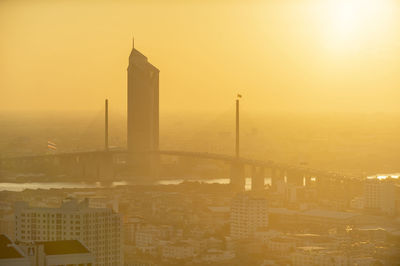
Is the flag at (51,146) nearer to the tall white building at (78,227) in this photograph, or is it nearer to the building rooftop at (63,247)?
the tall white building at (78,227)

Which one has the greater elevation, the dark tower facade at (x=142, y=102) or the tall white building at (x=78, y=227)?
the dark tower facade at (x=142, y=102)

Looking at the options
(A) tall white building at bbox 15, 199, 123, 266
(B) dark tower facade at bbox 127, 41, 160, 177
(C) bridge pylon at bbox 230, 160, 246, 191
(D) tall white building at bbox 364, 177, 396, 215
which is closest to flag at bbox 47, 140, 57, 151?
(B) dark tower facade at bbox 127, 41, 160, 177

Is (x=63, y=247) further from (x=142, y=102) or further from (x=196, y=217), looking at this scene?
(x=142, y=102)

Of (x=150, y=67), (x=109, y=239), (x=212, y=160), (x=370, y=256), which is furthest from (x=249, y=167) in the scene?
(x=109, y=239)

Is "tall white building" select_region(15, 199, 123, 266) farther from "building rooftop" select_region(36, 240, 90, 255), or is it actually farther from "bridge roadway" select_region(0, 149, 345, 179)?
"bridge roadway" select_region(0, 149, 345, 179)

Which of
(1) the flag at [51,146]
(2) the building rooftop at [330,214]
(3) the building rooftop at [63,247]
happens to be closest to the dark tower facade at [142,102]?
(1) the flag at [51,146]

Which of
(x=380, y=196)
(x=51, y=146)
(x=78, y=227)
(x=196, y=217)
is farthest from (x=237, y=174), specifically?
(x=78, y=227)

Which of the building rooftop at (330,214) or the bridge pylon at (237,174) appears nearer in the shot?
the building rooftop at (330,214)

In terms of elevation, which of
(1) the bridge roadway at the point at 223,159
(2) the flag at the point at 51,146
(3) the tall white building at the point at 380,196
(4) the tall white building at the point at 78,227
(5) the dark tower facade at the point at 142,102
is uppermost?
(5) the dark tower facade at the point at 142,102
